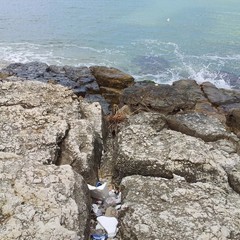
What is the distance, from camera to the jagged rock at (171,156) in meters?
2.99

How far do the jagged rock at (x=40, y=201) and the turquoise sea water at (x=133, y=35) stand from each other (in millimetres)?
6951

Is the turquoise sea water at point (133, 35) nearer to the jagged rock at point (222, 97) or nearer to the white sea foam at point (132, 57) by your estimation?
the white sea foam at point (132, 57)

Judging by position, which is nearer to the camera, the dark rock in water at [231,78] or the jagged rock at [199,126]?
the jagged rock at [199,126]

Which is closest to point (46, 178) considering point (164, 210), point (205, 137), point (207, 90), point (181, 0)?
point (164, 210)

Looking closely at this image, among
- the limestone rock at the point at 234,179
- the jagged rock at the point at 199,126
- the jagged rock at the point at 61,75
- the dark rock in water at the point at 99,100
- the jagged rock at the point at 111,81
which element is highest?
the jagged rock at the point at 199,126

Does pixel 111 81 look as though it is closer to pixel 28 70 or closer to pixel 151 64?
pixel 28 70

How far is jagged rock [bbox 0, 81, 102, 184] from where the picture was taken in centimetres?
308

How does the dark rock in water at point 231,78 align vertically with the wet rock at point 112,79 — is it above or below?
below

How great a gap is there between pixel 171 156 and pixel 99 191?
26.2 inches

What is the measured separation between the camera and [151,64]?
10438 mm

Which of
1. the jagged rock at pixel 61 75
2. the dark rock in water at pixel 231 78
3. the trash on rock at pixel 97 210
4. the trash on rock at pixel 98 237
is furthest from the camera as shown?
the dark rock in water at pixel 231 78

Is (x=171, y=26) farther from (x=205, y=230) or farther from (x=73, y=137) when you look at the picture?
(x=205, y=230)

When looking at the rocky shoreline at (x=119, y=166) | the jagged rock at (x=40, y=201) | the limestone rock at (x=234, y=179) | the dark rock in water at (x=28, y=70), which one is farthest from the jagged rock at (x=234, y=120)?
the dark rock in water at (x=28, y=70)

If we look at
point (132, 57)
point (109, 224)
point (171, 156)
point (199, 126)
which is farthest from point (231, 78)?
point (109, 224)
